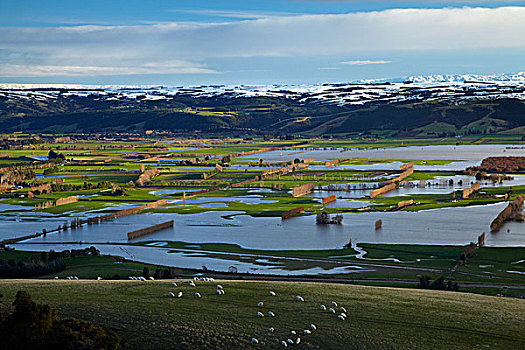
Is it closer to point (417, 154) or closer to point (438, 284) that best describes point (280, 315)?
point (438, 284)

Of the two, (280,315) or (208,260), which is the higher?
(280,315)

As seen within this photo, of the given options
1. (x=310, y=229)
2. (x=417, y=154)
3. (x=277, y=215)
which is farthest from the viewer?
(x=417, y=154)

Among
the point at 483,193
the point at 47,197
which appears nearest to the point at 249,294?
the point at 483,193

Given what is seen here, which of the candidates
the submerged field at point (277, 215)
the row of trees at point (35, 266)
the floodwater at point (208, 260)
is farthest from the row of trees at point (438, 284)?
the row of trees at point (35, 266)

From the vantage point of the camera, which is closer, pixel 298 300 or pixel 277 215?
pixel 298 300

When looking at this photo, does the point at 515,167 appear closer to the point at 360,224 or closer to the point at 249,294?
the point at 360,224

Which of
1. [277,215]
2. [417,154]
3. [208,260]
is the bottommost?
[208,260]

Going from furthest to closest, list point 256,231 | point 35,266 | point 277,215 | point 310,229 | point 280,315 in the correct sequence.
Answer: point 277,215 → point 310,229 → point 256,231 → point 35,266 → point 280,315

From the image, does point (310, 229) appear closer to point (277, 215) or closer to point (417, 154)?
point (277, 215)

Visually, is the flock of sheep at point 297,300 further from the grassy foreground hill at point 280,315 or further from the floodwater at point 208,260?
the floodwater at point 208,260

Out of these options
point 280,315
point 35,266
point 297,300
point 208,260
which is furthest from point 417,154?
point 280,315
